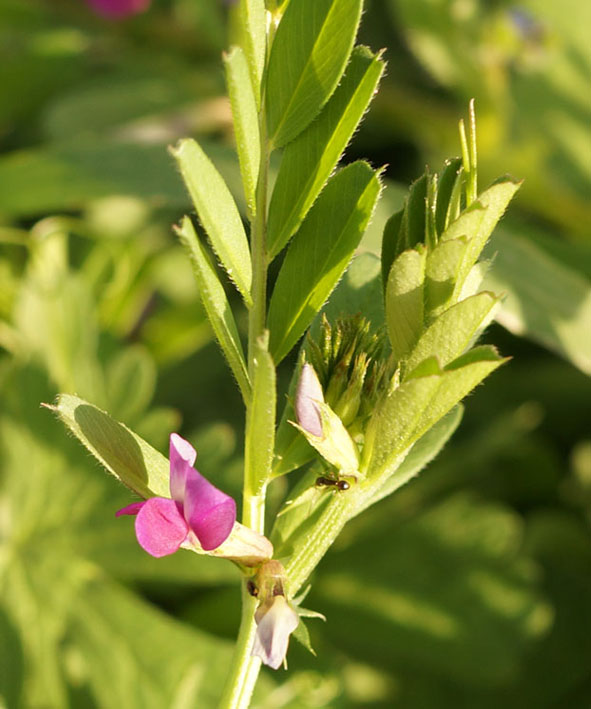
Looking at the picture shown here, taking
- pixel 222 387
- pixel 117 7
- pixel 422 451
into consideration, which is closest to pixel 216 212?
pixel 422 451

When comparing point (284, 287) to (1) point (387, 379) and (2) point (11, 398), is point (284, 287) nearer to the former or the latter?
(1) point (387, 379)

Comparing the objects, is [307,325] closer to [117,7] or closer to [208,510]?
[208,510]

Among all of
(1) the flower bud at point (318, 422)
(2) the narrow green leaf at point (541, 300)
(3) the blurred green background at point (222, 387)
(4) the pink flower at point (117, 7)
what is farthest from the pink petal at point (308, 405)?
(4) the pink flower at point (117, 7)

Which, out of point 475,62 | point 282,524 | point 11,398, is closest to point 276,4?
point 282,524

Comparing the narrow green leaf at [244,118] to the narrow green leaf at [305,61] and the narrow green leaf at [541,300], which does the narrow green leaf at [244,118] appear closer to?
the narrow green leaf at [305,61]

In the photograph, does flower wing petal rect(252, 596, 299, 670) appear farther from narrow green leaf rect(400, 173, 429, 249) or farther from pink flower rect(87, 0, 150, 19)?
pink flower rect(87, 0, 150, 19)

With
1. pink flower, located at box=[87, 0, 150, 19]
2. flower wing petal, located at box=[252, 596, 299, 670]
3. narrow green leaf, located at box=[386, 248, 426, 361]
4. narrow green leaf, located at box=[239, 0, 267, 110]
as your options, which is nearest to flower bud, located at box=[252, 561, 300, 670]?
flower wing petal, located at box=[252, 596, 299, 670]
